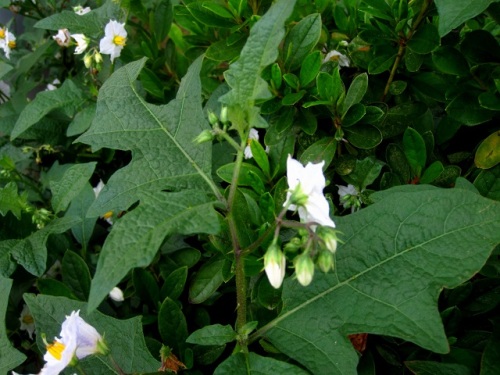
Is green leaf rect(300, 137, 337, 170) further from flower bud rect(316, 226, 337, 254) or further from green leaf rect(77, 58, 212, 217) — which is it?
flower bud rect(316, 226, 337, 254)

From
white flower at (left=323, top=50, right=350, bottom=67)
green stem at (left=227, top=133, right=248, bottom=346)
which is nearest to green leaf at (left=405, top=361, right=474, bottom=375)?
green stem at (left=227, top=133, right=248, bottom=346)

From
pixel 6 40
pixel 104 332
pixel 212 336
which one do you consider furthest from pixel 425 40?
pixel 6 40

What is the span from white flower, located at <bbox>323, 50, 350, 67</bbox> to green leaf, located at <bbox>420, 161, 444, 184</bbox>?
1.15ft

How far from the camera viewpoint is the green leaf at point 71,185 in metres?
1.24

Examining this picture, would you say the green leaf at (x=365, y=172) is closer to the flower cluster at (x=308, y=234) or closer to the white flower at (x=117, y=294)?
the flower cluster at (x=308, y=234)

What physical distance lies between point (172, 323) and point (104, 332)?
0.16 metres

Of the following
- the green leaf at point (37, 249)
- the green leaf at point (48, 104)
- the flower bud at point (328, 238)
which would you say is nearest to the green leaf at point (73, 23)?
the green leaf at point (48, 104)

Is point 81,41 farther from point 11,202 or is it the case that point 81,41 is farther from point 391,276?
point 391,276

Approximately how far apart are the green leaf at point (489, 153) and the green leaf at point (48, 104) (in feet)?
3.44

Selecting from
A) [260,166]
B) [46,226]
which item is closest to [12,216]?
[46,226]

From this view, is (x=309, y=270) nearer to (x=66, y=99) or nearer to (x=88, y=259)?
(x=88, y=259)

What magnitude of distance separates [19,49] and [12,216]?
1.04 m

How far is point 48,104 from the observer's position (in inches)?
59.9

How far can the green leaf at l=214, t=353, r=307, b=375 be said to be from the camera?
837mm
